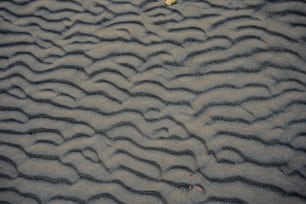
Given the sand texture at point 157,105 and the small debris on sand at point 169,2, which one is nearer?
the sand texture at point 157,105

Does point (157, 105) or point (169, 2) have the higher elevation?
point (169, 2)

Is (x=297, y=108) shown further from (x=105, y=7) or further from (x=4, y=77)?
(x=4, y=77)

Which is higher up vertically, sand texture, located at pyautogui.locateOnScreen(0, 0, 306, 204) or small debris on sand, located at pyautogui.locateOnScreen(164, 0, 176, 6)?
small debris on sand, located at pyautogui.locateOnScreen(164, 0, 176, 6)

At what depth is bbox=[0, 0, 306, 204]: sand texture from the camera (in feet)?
9.20

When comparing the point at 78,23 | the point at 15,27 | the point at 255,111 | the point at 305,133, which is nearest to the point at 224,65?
the point at 255,111

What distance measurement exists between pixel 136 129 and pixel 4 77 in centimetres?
186

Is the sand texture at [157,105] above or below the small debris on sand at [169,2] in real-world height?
below

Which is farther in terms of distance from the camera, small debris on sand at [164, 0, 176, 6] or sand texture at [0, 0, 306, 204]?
small debris on sand at [164, 0, 176, 6]

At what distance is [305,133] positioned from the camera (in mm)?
2857

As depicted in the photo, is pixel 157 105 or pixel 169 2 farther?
pixel 169 2

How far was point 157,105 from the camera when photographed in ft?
10.8

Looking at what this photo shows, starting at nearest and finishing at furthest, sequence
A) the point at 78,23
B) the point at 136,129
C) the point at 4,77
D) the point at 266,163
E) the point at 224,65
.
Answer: the point at 266,163
the point at 136,129
the point at 224,65
the point at 4,77
the point at 78,23

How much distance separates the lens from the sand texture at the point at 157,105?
280 centimetres

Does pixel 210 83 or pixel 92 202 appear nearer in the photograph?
pixel 92 202
